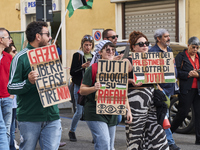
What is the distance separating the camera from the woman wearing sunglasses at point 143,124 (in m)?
5.27

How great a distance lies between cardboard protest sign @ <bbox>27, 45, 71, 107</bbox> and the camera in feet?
15.1

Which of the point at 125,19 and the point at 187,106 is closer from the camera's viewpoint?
the point at 187,106

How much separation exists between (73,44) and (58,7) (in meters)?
1.90

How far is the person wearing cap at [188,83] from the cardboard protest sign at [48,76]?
11.8 feet

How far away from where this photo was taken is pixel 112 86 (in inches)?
203

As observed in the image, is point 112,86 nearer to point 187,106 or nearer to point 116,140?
point 187,106

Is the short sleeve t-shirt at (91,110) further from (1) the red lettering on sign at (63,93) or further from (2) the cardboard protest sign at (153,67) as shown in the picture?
(2) the cardboard protest sign at (153,67)

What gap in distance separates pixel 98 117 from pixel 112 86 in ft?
1.31

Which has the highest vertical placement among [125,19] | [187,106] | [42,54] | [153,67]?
[125,19]

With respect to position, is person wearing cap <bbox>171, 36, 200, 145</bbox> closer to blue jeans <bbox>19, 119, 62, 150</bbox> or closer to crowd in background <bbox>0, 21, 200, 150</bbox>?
crowd in background <bbox>0, 21, 200, 150</bbox>

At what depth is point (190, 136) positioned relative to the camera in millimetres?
8656

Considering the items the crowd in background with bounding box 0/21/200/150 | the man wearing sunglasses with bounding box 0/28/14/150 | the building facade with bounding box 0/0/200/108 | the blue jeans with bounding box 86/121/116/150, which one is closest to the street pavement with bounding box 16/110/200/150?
the crowd in background with bounding box 0/21/200/150

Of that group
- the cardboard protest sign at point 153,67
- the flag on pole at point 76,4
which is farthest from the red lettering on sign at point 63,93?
the flag on pole at point 76,4

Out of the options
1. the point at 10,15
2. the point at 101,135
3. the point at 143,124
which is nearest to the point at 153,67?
the point at 143,124
